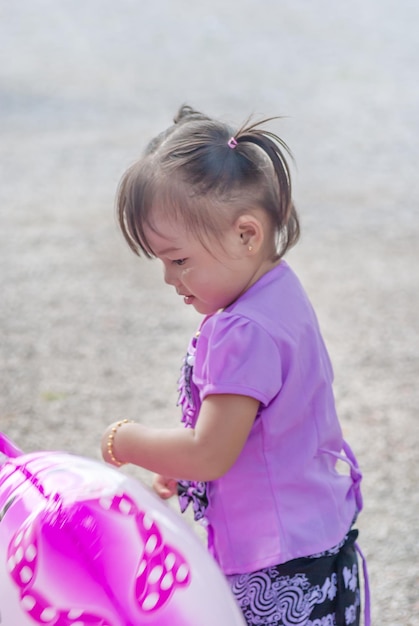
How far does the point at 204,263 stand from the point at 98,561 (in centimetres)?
59

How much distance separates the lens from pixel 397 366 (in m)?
4.21

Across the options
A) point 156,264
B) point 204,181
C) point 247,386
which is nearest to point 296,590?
point 247,386

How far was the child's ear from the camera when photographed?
1719mm

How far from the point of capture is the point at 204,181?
1.71 metres

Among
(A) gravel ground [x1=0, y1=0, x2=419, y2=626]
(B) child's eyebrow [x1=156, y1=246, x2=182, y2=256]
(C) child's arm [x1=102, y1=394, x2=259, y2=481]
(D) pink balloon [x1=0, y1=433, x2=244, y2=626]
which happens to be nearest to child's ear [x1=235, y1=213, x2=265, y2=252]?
(B) child's eyebrow [x1=156, y1=246, x2=182, y2=256]

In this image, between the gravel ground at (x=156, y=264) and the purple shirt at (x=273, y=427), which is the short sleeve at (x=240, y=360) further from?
the gravel ground at (x=156, y=264)

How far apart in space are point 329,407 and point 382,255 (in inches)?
144

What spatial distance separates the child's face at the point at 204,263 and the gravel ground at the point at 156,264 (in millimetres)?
890

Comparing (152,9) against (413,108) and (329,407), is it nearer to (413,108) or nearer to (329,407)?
(413,108)

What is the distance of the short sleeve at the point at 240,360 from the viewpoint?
169 cm

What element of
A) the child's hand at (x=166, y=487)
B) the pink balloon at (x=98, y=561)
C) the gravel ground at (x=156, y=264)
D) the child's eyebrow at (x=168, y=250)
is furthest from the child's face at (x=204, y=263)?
the gravel ground at (x=156, y=264)

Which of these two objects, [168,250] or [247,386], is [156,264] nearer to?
[168,250]

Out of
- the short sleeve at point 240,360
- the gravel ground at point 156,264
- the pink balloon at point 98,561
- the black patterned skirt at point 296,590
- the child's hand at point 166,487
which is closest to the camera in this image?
the pink balloon at point 98,561

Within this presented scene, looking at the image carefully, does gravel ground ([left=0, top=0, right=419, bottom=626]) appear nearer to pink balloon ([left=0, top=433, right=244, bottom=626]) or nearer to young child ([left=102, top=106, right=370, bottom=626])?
young child ([left=102, top=106, right=370, bottom=626])
